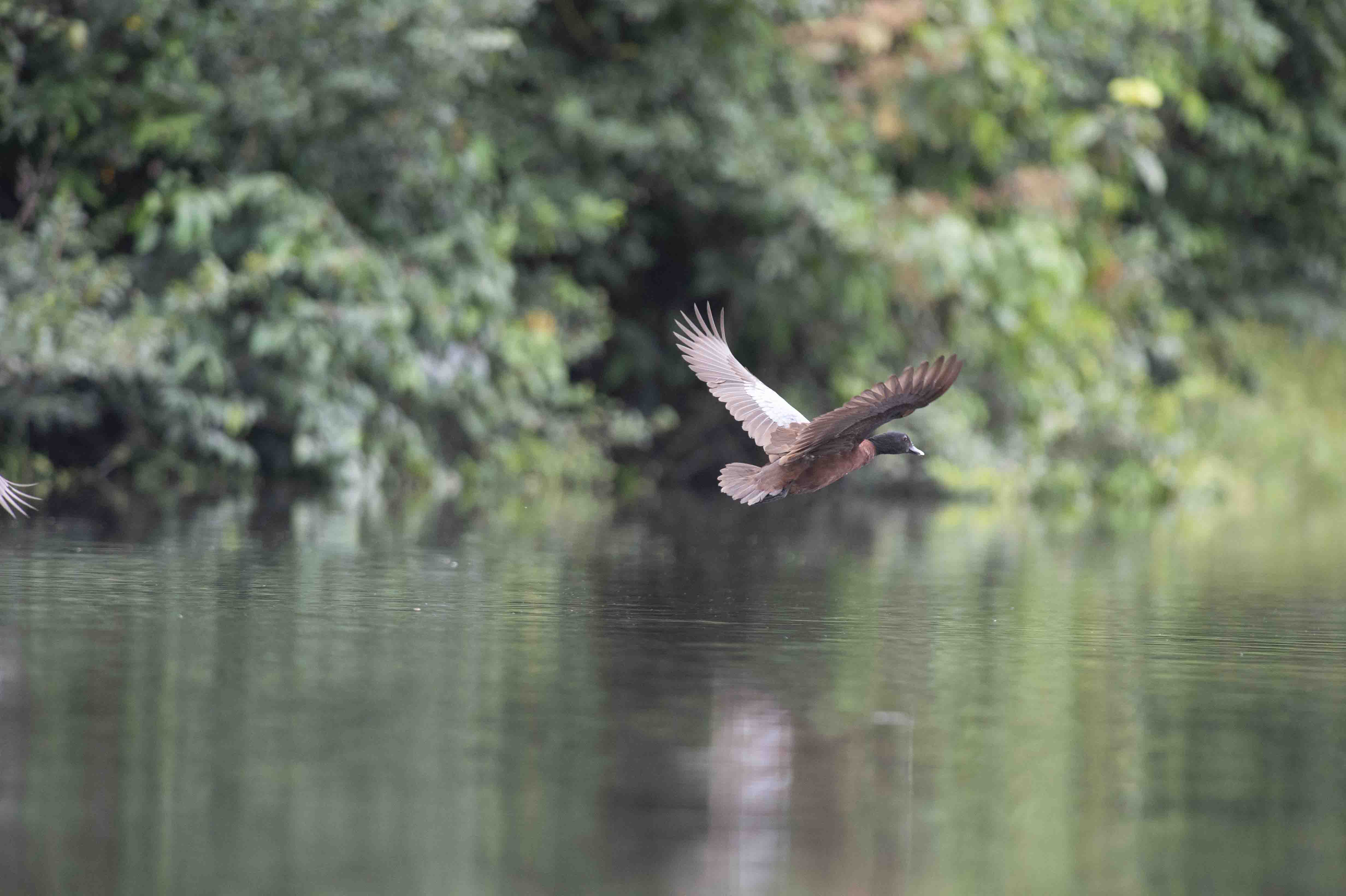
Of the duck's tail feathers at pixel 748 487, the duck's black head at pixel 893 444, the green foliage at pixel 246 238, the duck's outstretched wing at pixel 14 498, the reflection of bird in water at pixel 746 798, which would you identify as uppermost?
the green foliage at pixel 246 238

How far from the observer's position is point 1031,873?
10.9 ft

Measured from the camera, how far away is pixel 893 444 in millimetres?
8656

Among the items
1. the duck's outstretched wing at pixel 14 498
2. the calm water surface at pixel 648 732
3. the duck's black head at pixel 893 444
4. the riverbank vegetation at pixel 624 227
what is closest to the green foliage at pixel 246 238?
the riverbank vegetation at pixel 624 227

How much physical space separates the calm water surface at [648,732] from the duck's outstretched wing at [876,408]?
0.59 metres

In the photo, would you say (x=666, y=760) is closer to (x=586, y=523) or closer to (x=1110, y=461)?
(x=586, y=523)

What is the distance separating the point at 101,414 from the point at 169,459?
930 millimetres

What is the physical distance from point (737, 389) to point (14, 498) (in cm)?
369

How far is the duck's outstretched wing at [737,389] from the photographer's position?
28.6ft

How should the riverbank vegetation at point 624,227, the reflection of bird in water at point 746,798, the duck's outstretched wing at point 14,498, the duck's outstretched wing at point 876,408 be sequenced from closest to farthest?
1. the reflection of bird in water at point 746,798
2. the duck's outstretched wing at point 876,408
3. the duck's outstretched wing at point 14,498
4. the riverbank vegetation at point 624,227

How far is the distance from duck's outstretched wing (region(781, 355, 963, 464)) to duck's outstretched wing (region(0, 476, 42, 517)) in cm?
284

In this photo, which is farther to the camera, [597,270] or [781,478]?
[597,270]

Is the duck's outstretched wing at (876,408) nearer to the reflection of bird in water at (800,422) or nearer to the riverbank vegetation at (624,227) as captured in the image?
the reflection of bird in water at (800,422)

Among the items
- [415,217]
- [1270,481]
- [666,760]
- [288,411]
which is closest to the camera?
[666,760]

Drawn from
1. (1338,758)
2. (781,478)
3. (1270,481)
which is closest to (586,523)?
(781,478)
